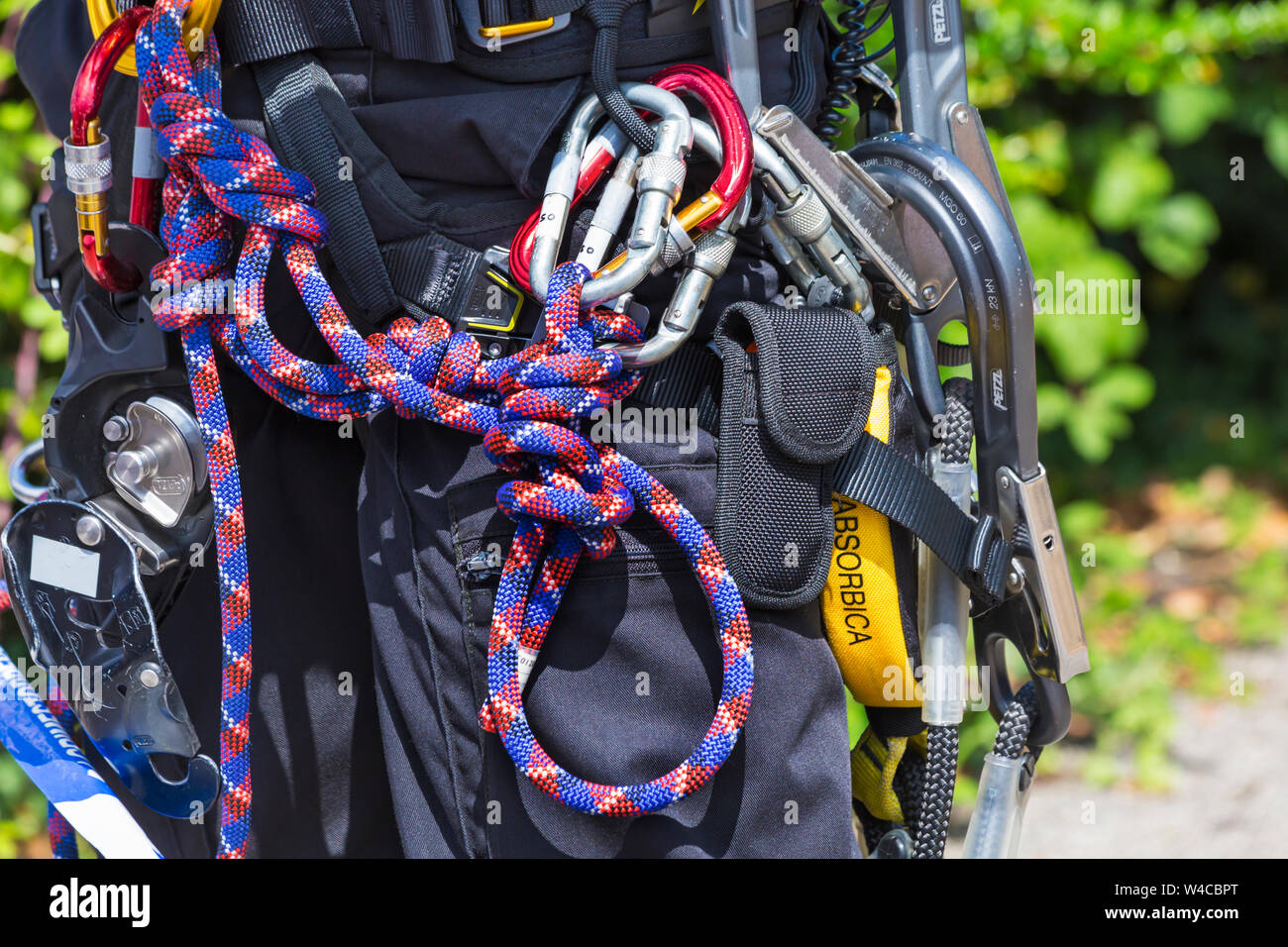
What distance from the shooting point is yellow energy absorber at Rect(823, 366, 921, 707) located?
3.29 feet

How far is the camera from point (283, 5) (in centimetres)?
93

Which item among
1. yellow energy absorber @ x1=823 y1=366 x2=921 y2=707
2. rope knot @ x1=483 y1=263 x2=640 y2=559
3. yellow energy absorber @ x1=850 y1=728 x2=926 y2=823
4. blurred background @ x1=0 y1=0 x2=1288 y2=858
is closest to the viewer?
rope knot @ x1=483 y1=263 x2=640 y2=559

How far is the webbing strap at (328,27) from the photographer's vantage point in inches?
36.5

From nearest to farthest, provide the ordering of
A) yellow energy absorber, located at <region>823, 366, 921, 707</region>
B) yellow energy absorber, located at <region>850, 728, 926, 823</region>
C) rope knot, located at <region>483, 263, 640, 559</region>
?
rope knot, located at <region>483, 263, 640, 559</region>
yellow energy absorber, located at <region>823, 366, 921, 707</region>
yellow energy absorber, located at <region>850, 728, 926, 823</region>

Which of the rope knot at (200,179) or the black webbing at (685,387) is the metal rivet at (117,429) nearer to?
the rope knot at (200,179)

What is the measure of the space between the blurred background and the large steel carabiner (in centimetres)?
109

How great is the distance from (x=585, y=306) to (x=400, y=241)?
16cm

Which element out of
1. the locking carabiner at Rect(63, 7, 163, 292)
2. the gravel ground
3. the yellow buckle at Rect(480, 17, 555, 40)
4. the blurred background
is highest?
the yellow buckle at Rect(480, 17, 555, 40)

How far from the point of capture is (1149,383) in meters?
2.73

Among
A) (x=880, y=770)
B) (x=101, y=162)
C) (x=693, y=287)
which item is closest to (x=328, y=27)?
(x=101, y=162)

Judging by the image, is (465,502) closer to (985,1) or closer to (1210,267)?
(985,1)

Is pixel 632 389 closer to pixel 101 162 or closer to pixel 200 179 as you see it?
pixel 200 179

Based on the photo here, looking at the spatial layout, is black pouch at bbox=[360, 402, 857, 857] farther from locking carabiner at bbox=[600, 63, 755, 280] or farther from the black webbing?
locking carabiner at bbox=[600, 63, 755, 280]

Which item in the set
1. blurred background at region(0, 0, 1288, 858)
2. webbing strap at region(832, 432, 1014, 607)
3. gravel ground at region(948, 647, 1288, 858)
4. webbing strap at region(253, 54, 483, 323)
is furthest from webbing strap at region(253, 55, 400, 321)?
gravel ground at region(948, 647, 1288, 858)
